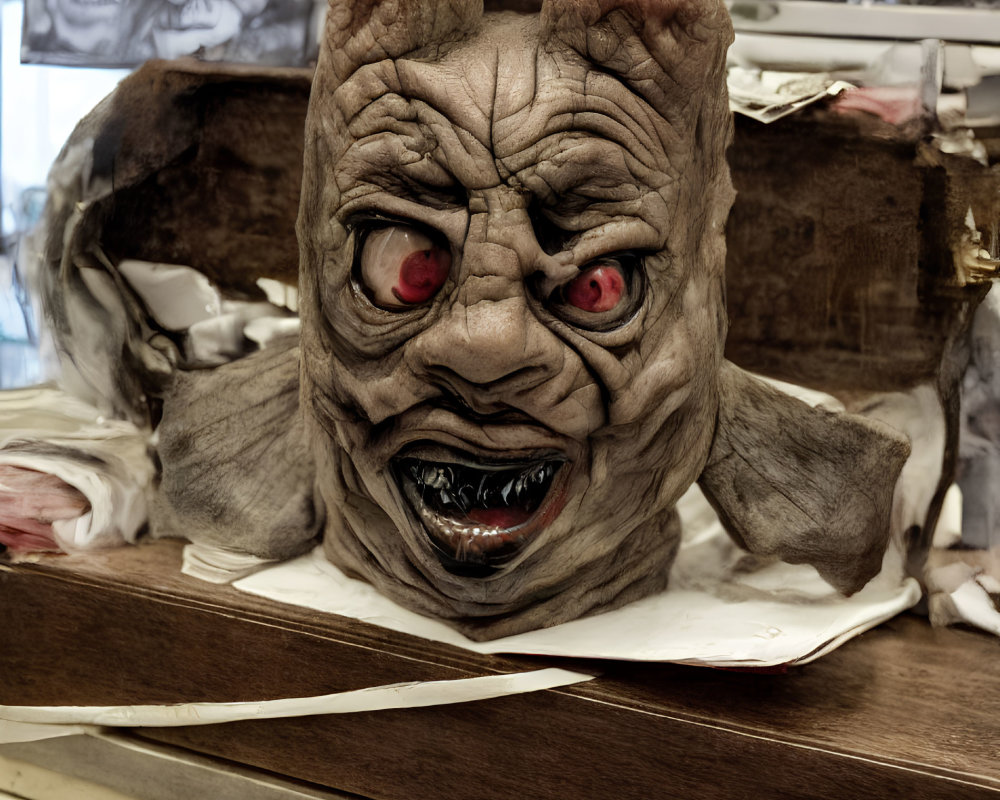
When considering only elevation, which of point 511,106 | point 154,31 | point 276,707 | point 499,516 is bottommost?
point 276,707

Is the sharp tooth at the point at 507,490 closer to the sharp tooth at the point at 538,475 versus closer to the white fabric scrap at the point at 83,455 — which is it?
the sharp tooth at the point at 538,475

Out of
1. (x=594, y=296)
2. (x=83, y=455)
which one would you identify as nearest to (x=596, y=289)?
(x=594, y=296)

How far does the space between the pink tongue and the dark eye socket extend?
237 mm

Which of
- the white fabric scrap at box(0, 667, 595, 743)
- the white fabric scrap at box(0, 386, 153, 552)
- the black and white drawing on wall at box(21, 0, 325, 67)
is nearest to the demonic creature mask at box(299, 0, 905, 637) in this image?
the white fabric scrap at box(0, 667, 595, 743)

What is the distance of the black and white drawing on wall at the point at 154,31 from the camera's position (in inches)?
75.4

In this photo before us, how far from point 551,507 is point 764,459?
335 mm

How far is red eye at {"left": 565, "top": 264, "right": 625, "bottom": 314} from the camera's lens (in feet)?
4.20

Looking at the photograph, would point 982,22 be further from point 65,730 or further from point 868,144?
point 65,730

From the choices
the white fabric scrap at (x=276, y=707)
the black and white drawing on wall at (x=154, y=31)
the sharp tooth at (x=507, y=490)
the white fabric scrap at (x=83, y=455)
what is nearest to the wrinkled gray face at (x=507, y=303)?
the sharp tooth at (x=507, y=490)

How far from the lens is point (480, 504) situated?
1363 millimetres

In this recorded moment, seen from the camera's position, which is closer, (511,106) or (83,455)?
(511,106)

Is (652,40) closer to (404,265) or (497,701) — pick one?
(404,265)

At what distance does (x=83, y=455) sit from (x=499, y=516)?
800 mm

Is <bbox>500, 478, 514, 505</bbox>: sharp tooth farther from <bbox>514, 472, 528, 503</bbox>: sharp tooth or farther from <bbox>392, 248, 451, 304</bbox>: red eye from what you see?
<bbox>392, 248, 451, 304</bbox>: red eye
